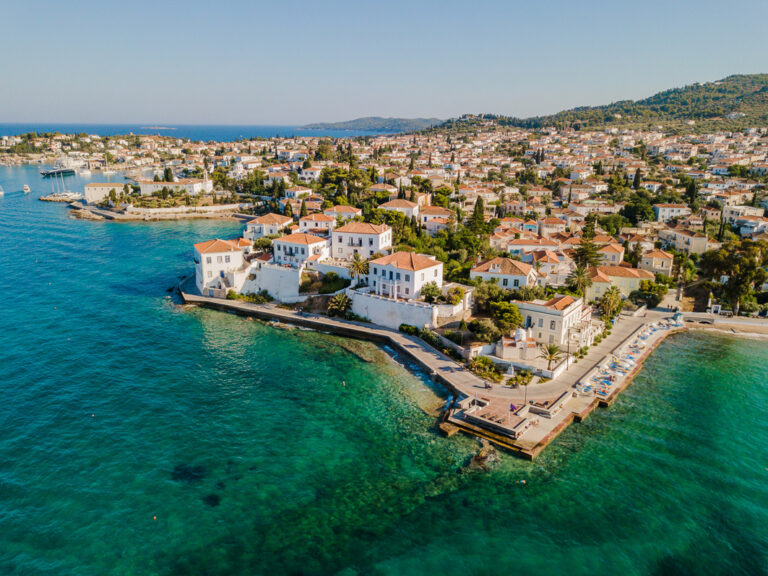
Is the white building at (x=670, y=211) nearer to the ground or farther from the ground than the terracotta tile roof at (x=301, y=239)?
nearer to the ground

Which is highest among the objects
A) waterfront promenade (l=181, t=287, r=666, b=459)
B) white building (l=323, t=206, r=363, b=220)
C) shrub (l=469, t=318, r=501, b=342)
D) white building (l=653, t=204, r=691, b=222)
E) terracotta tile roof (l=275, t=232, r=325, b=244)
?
white building (l=323, t=206, r=363, b=220)

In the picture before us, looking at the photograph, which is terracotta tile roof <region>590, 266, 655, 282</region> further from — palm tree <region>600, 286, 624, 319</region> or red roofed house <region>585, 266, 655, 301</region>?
palm tree <region>600, 286, 624, 319</region>

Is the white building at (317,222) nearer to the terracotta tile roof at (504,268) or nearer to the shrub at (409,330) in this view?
the terracotta tile roof at (504,268)

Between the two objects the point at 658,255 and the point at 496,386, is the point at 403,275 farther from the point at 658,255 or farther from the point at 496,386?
the point at 658,255

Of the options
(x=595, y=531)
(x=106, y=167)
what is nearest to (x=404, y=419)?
(x=595, y=531)

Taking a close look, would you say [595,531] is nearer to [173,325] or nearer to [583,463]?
[583,463]

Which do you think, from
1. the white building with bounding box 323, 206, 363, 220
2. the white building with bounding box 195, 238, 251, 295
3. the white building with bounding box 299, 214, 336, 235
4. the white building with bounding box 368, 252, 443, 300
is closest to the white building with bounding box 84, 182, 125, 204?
the white building with bounding box 323, 206, 363, 220

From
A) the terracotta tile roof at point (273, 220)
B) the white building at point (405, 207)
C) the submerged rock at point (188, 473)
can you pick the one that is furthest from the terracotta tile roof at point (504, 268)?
the submerged rock at point (188, 473)
